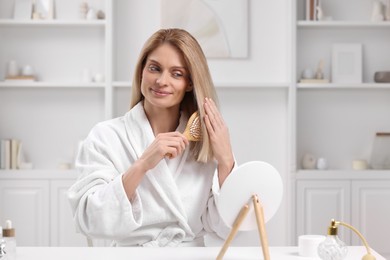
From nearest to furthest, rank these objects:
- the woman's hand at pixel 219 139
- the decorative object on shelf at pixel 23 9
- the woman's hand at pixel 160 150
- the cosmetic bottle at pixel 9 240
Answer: the cosmetic bottle at pixel 9 240
the woman's hand at pixel 160 150
the woman's hand at pixel 219 139
the decorative object on shelf at pixel 23 9

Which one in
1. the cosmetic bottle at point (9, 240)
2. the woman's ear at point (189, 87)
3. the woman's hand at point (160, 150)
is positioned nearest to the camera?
the cosmetic bottle at point (9, 240)

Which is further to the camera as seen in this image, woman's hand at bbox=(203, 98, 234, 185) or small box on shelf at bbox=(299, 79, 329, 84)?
small box on shelf at bbox=(299, 79, 329, 84)

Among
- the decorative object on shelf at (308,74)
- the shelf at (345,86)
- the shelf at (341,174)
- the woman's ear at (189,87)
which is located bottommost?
the shelf at (341,174)

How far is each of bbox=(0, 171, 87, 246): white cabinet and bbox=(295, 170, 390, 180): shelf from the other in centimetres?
154

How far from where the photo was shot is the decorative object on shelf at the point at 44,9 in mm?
4496

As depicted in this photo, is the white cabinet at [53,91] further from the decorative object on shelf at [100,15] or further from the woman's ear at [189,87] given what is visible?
the woman's ear at [189,87]

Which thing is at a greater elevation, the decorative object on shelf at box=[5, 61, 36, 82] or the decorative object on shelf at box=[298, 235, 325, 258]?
the decorative object on shelf at box=[5, 61, 36, 82]

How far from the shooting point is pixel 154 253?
2062 mm

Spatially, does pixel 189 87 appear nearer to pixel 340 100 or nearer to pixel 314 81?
pixel 314 81

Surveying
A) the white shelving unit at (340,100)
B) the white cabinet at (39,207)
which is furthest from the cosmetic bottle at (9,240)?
the white shelving unit at (340,100)

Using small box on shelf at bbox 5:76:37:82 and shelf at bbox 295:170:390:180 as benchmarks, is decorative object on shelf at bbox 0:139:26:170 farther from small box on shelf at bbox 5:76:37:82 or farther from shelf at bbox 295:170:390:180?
shelf at bbox 295:170:390:180

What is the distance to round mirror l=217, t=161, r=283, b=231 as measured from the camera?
5.94 ft

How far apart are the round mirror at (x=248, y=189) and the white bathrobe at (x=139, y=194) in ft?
1.46

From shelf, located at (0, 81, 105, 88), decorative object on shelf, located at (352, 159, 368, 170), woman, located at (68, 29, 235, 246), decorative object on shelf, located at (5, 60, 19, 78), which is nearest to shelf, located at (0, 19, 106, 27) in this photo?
decorative object on shelf, located at (5, 60, 19, 78)
